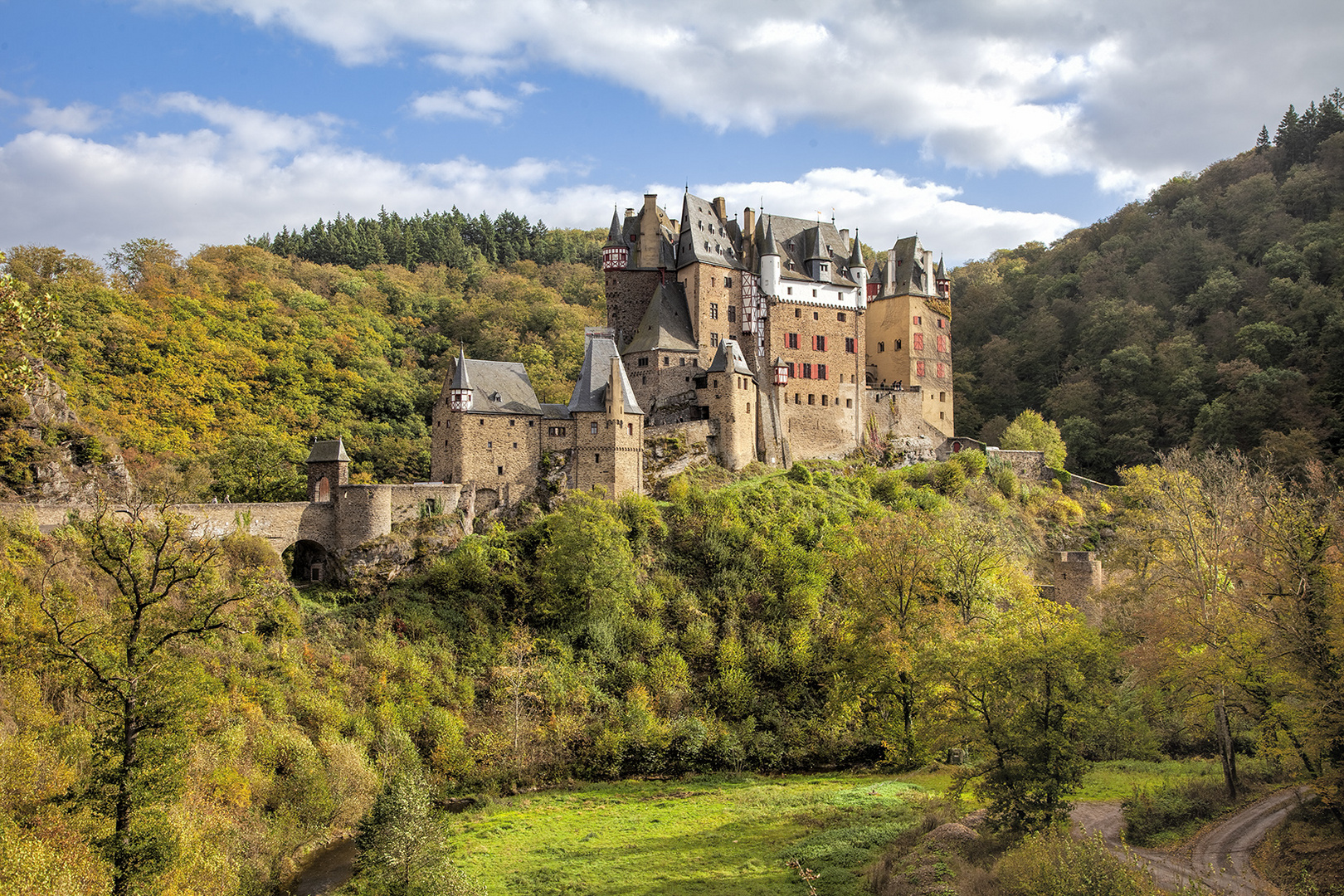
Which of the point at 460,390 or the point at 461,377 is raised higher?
the point at 461,377

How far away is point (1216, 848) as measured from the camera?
21.5m

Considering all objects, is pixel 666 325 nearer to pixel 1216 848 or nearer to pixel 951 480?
pixel 951 480

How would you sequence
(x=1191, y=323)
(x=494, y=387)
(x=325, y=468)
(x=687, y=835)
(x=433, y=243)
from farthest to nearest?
(x=433, y=243), (x=1191, y=323), (x=494, y=387), (x=325, y=468), (x=687, y=835)

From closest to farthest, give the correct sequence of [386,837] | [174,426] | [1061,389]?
[386,837], [174,426], [1061,389]

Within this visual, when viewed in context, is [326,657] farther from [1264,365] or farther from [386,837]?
[1264,365]

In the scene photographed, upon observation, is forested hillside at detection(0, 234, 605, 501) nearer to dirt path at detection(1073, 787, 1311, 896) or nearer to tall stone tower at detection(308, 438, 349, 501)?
tall stone tower at detection(308, 438, 349, 501)

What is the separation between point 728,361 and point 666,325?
4.44 meters

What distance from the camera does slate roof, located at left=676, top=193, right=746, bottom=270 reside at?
2004 inches

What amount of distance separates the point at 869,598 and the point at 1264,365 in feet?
130

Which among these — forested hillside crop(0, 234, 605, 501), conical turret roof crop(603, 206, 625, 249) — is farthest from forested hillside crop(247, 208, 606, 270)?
conical turret roof crop(603, 206, 625, 249)

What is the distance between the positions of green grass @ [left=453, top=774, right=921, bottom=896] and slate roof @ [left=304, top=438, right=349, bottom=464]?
15.5 meters

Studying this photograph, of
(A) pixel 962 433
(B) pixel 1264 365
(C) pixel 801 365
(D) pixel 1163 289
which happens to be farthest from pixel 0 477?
(D) pixel 1163 289

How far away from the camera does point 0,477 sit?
1254 inches

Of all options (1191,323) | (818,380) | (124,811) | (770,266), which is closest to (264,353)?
(770,266)
